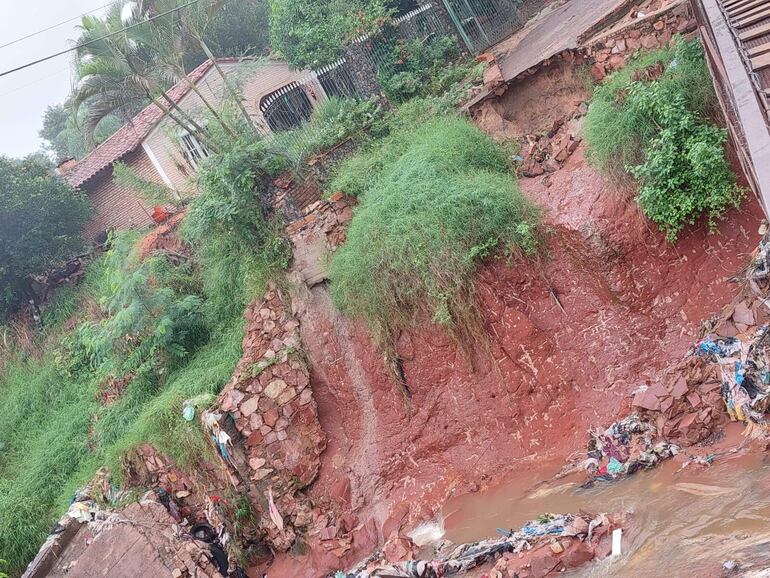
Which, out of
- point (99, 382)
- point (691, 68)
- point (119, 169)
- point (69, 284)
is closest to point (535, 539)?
point (691, 68)

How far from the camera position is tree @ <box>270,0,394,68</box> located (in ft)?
40.9

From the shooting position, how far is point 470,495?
793 centimetres

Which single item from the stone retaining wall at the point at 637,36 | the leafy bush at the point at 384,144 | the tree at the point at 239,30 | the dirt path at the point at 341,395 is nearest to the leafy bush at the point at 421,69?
the leafy bush at the point at 384,144

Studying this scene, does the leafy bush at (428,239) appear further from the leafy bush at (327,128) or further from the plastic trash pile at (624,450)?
the plastic trash pile at (624,450)

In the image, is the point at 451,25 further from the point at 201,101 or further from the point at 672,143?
the point at 672,143

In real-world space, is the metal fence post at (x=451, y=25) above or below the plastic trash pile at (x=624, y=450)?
above

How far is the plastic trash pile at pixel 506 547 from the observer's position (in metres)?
5.84

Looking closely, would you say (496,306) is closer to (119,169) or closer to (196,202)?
(196,202)

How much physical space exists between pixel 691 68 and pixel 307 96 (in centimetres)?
706

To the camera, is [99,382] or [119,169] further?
[119,169]

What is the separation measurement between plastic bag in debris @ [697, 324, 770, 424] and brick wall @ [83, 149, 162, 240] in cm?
1298

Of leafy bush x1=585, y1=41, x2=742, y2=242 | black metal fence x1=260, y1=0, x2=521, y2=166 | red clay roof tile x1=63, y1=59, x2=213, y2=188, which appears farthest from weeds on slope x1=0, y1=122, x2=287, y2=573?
leafy bush x1=585, y1=41, x2=742, y2=242

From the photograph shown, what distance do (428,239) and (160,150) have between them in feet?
31.4

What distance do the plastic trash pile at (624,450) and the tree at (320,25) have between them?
8.81m
